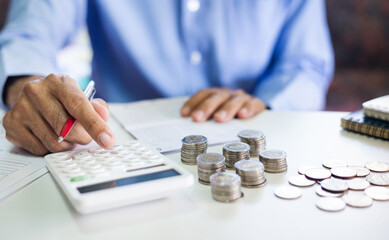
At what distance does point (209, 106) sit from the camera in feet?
2.49

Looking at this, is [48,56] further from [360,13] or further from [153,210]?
[360,13]

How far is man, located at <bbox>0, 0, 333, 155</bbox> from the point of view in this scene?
106 centimetres

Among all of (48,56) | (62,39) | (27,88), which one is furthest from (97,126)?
(62,39)

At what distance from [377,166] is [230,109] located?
313 millimetres

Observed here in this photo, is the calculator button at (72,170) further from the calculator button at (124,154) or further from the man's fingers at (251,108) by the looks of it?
the man's fingers at (251,108)

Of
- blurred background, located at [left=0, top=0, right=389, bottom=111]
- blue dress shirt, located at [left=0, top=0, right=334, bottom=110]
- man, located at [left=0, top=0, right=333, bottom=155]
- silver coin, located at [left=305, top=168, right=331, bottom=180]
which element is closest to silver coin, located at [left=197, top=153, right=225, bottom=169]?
silver coin, located at [left=305, top=168, right=331, bottom=180]

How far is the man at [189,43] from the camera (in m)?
1.06

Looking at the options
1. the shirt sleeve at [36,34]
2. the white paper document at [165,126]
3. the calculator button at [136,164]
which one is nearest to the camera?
the calculator button at [136,164]

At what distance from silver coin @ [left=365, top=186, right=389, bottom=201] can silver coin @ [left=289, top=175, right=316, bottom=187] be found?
6 centimetres

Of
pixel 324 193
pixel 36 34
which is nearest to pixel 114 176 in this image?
pixel 324 193

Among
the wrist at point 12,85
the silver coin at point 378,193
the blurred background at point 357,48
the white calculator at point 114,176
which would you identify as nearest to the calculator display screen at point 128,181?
the white calculator at point 114,176

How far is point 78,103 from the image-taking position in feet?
1.76

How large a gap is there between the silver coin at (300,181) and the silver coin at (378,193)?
59 mm

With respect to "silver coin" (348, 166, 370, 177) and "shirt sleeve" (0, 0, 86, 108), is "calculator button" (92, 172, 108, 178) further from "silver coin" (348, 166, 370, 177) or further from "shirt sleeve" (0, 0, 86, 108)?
"shirt sleeve" (0, 0, 86, 108)
